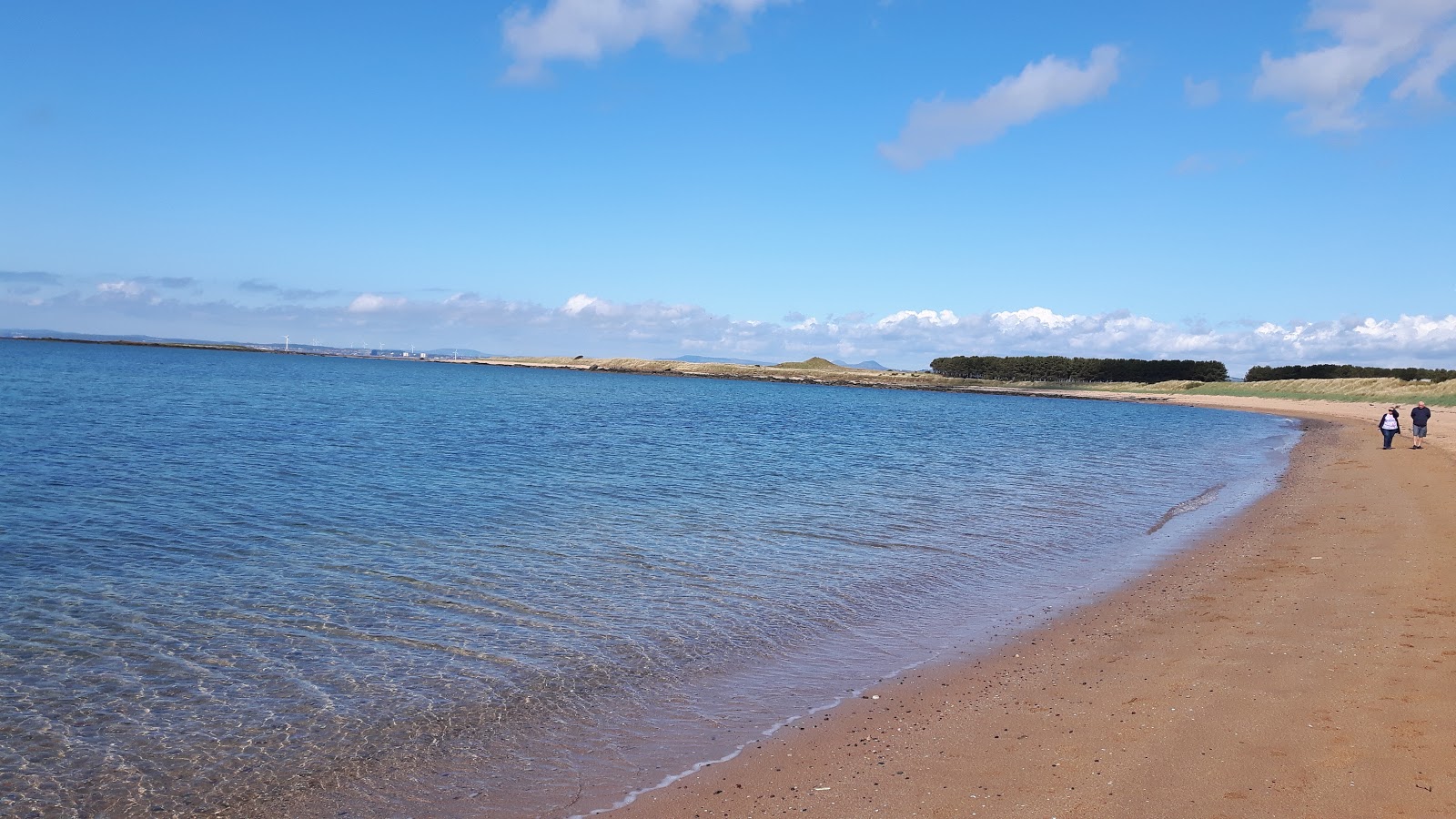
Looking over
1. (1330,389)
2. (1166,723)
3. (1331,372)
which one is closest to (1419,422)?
(1166,723)

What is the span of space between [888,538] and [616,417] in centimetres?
3716

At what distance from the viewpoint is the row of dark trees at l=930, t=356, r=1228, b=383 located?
135500 mm

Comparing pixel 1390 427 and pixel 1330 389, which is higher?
pixel 1330 389

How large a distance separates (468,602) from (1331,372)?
129716 mm

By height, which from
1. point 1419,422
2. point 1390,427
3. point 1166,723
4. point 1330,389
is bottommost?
point 1166,723

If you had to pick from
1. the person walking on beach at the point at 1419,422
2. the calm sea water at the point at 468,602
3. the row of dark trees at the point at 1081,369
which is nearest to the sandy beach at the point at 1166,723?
the calm sea water at the point at 468,602

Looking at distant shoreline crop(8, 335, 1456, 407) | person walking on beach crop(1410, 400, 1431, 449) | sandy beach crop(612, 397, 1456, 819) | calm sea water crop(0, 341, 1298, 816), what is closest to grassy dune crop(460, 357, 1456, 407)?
distant shoreline crop(8, 335, 1456, 407)

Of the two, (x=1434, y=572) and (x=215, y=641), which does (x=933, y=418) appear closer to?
(x=1434, y=572)

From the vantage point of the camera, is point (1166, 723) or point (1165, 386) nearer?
point (1166, 723)

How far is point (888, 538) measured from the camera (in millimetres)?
15844

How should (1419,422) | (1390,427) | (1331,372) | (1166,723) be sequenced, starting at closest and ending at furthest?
(1166,723), (1390,427), (1419,422), (1331,372)

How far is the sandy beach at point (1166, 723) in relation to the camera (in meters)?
5.57

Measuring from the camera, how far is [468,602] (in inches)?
421

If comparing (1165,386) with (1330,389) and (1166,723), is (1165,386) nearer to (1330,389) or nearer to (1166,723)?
(1330,389)
